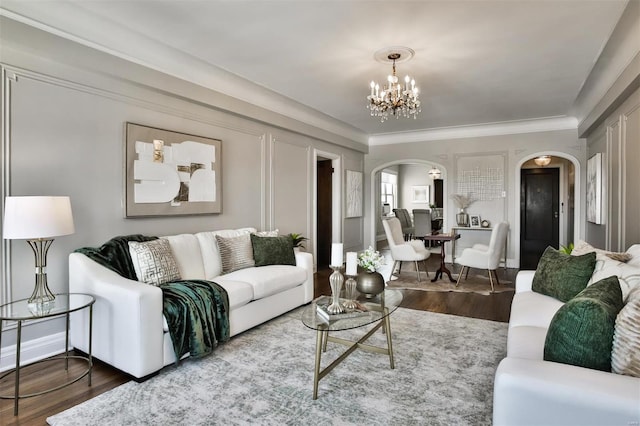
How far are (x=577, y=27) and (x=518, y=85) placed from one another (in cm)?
149

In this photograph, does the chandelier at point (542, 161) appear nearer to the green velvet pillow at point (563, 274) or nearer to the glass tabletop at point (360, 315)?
→ the green velvet pillow at point (563, 274)

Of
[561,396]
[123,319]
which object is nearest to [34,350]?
[123,319]

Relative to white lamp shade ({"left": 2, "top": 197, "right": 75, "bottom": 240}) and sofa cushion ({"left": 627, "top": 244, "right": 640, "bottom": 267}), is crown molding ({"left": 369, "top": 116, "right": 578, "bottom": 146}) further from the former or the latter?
white lamp shade ({"left": 2, "top": 197, "right": 75, "bottom": 240})

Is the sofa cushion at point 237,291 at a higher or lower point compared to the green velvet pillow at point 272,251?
lower

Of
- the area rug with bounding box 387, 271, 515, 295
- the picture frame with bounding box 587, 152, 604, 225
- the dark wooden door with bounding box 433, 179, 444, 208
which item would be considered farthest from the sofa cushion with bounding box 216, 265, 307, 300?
the dark wooden door with bounding box 433, 179, 444, 208

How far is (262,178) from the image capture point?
16.3 feet

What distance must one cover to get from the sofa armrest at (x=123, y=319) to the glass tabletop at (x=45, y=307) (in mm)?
137

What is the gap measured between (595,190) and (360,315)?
14.6 ft

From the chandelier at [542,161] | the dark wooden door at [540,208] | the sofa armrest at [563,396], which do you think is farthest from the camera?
the dark wooden door at [540,208]

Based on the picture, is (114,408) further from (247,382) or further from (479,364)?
(479,364)

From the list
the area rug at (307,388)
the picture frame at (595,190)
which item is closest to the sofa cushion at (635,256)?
the area rug at (307,388)

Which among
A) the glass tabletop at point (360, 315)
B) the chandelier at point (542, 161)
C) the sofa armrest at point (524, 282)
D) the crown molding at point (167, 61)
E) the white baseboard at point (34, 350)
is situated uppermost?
the crown molding at point (167, 61)

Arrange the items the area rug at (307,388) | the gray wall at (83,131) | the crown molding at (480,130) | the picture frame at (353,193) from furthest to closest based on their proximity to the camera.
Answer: the picture frame at (353,193), the crown molding at (480,130), the gray wall at (83,131), the area rug at (307,388)

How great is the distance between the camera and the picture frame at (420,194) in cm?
1173
